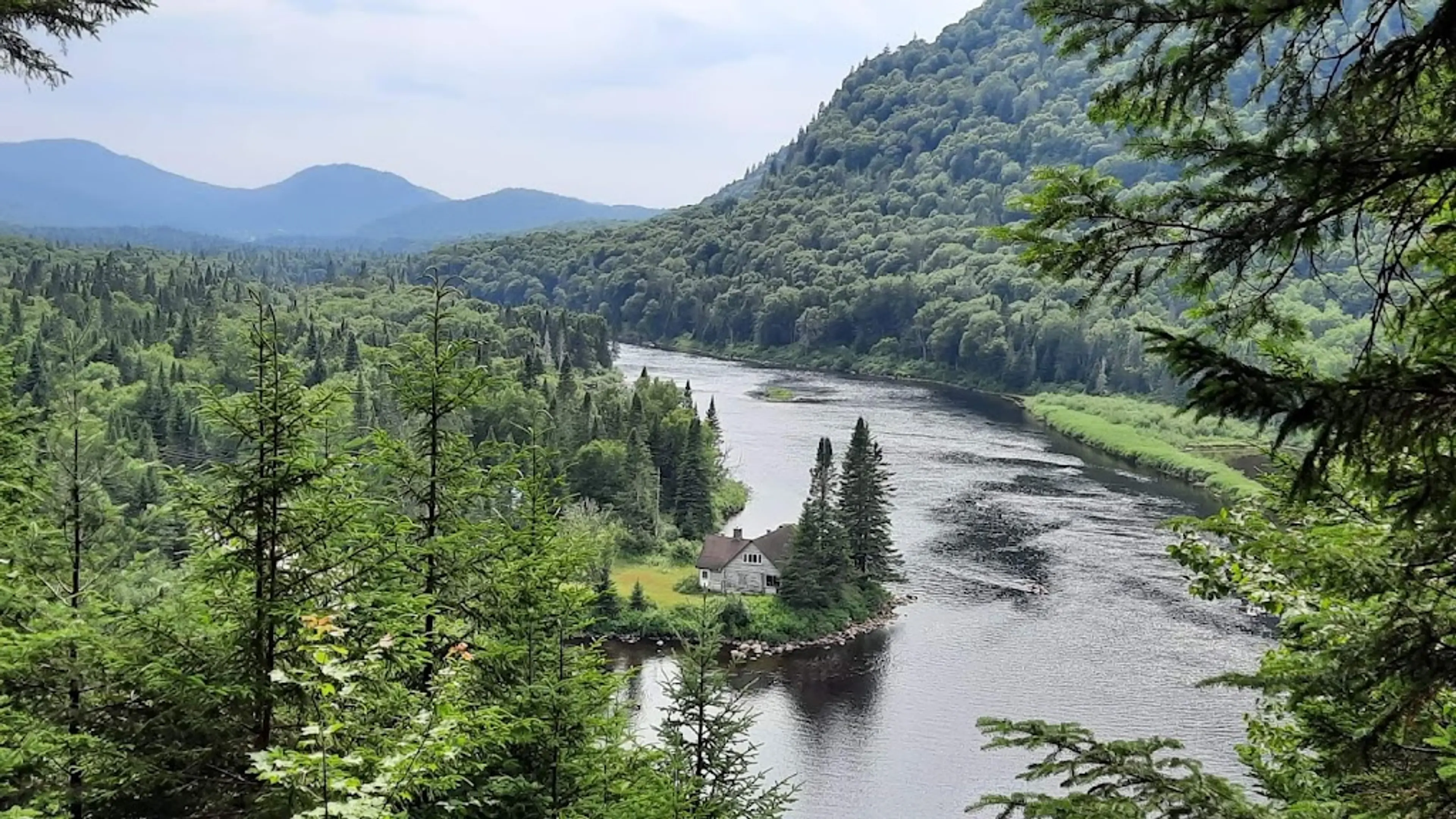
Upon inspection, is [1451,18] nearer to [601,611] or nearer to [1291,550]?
[1291,550]

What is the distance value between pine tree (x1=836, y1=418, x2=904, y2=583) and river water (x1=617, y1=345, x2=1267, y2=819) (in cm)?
122

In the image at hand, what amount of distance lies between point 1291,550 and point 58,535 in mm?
8000

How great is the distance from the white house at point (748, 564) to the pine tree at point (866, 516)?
6.67 ft

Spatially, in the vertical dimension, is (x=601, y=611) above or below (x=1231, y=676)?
below

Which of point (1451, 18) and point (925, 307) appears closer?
point (1451, 18)

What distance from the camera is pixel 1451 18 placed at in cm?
282

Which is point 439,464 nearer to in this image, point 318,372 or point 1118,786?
point 1118,786

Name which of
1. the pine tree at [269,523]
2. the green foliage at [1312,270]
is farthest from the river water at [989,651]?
the green foliage at [1312,270]

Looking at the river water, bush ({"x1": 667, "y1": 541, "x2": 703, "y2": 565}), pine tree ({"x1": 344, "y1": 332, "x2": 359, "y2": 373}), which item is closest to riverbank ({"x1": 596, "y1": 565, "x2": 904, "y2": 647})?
the river water

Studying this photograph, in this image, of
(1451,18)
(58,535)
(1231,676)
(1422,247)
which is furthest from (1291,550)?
(58,535)

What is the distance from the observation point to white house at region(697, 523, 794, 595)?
33.1 metres

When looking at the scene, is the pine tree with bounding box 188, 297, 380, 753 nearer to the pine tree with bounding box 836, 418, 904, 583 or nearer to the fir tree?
the pine tree with bounding box 836, 418, 904, 583

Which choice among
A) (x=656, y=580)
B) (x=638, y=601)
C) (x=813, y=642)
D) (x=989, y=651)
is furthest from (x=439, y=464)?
(x=656, y=580)

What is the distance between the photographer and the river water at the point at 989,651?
21.8 metres
